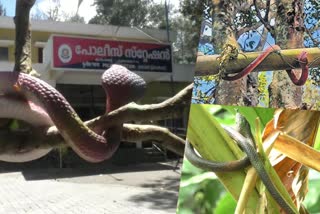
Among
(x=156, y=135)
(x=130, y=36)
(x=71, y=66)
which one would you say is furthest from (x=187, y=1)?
(x=156, y=135)

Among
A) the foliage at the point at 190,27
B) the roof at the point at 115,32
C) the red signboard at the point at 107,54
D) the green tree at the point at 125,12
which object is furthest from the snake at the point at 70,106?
the green tree at the point at 125,12

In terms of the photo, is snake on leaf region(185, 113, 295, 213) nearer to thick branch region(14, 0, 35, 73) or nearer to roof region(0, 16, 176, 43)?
thick branch region(14, 0, 35, 73)

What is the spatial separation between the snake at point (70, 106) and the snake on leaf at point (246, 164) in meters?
0.54

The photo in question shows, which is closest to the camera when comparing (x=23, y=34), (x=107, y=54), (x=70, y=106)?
(x=70, y=106)

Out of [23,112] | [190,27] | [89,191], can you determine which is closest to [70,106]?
[23,112]

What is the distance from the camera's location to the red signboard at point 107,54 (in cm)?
428

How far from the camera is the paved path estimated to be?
17.0 feet

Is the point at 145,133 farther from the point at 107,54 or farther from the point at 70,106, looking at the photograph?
the point at 107,54

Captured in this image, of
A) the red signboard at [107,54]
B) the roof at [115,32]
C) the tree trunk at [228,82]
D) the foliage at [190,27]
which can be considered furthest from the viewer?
the foliage at [190,27]

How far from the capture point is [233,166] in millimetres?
1204

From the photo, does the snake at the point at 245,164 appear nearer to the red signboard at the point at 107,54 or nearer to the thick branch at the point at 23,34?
the thick branch at the point at 23,34

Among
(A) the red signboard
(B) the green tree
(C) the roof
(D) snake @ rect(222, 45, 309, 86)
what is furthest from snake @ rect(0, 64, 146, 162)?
(B) the green tree

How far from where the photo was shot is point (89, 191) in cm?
613

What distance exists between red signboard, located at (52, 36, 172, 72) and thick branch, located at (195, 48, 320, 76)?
108 inches
